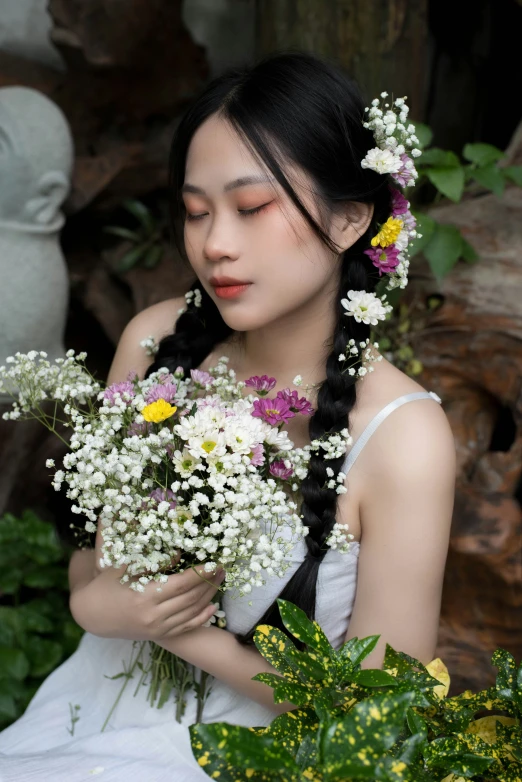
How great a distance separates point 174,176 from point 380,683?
4.33 feet

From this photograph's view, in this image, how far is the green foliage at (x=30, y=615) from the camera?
8.75ft

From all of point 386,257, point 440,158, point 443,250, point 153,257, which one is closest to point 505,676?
point 386,257

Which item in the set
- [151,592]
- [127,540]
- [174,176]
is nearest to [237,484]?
[127,540]

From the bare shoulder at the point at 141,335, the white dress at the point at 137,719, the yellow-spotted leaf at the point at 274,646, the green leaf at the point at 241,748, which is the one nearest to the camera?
the green leaf at the point at 241,748

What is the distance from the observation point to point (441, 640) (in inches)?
106

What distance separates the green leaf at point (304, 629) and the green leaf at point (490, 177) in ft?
6.26

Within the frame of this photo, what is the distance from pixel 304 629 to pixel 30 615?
1863mm

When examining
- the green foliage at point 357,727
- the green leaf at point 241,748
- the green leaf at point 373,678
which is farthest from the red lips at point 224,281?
the green leaf at point 241,748

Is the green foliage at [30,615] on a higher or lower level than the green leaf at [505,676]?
lower

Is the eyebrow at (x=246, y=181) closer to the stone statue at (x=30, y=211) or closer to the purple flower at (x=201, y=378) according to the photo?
the purple flower at (x=201, y=378)

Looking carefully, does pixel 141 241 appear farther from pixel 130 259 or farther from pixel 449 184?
pixel 449 184

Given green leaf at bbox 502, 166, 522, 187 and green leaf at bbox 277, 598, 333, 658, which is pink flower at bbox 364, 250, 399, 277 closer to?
green leaf at bbox 277, 598, 333, 658

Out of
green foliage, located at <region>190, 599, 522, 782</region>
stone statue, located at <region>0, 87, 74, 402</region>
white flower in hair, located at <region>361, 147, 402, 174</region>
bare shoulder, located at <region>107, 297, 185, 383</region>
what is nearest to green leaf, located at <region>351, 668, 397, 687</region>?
green foliage, located at <region>190, 599, 522, 782</region>

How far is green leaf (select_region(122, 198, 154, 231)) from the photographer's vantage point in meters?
3.86
